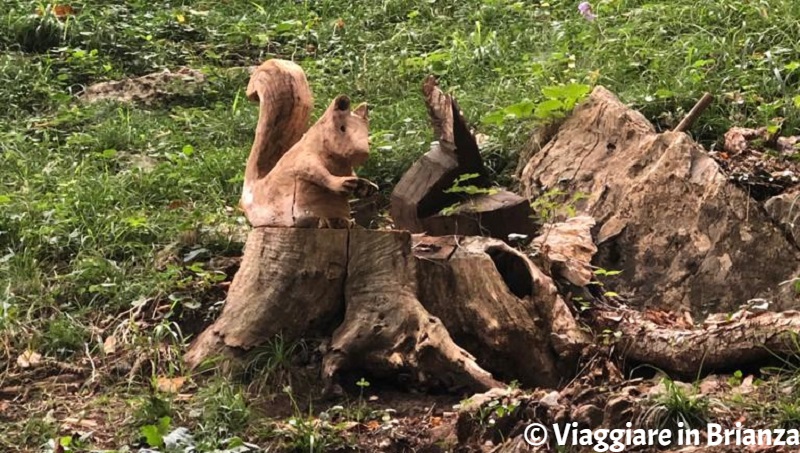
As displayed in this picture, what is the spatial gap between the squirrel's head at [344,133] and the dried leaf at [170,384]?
3.37ft

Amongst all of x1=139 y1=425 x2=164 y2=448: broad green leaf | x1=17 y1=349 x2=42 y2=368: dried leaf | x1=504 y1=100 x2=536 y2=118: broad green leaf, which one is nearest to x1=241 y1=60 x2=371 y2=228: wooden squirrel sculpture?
x1=139 y1=425 x2=164 y2=448: broad green leaf

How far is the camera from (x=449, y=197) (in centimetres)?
480

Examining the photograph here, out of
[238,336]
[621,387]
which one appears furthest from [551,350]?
[238,336]

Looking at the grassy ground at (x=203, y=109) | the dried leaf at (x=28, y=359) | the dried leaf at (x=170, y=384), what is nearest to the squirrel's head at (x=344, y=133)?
the grassy ground at (x=203, y=109)

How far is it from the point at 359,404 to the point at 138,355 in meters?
1.02

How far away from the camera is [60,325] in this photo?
14.9 ft

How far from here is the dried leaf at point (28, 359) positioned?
436 centimetres

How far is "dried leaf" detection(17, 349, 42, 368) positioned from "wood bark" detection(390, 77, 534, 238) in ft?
5.37

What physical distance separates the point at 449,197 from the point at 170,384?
151cm

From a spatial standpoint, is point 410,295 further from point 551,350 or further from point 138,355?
point 138,355

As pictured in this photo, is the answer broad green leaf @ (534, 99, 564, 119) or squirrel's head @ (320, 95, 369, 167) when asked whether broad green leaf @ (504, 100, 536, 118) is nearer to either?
broad green leaf @ (534, 99, 564, 119)

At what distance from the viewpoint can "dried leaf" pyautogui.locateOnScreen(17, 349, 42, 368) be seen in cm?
436

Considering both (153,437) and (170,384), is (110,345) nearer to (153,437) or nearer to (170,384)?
(170,384)

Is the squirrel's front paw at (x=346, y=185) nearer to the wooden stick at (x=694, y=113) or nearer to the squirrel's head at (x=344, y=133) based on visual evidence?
the squirrel's head at (x=344, y=133)
